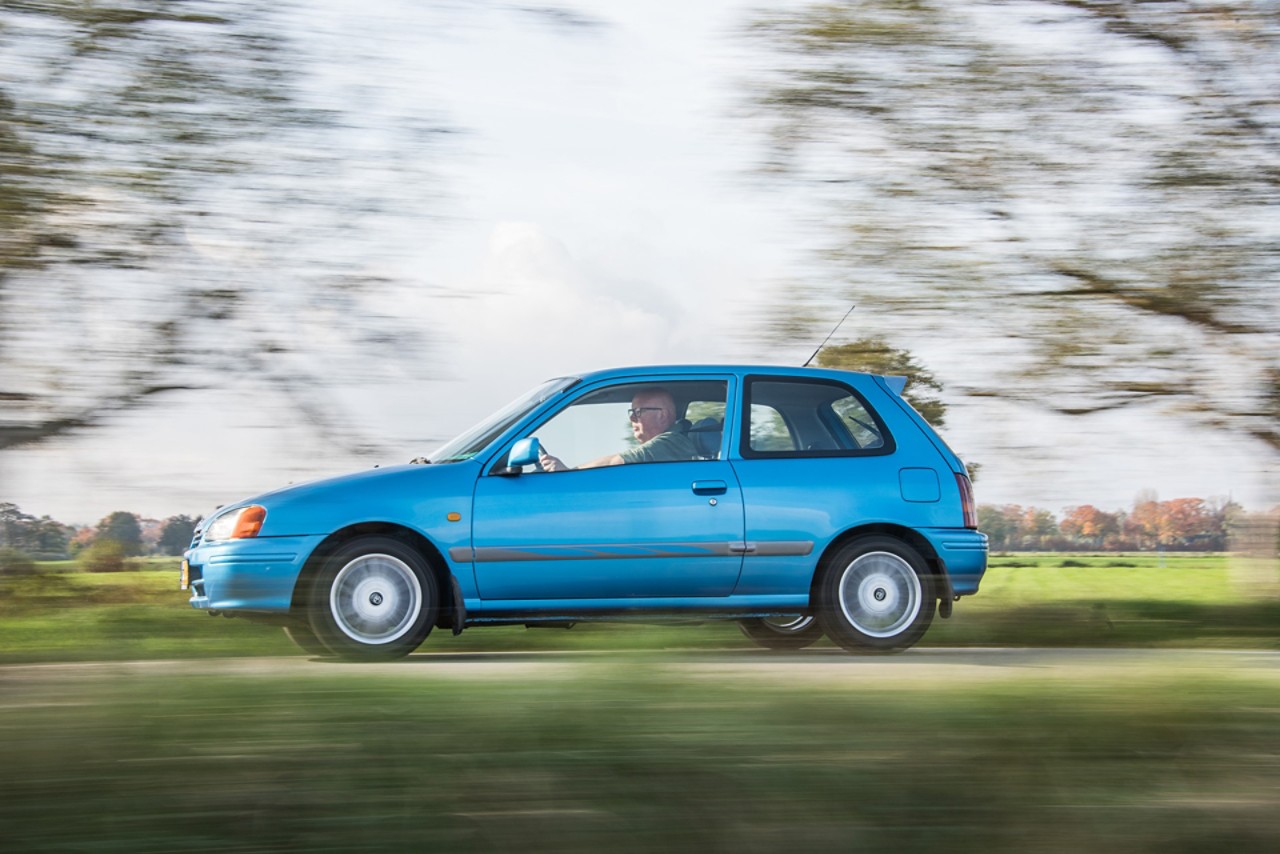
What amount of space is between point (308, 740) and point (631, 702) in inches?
22.6

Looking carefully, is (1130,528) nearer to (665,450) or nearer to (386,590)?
(665,450)

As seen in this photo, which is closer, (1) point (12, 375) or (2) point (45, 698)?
(2) point (45, 698)

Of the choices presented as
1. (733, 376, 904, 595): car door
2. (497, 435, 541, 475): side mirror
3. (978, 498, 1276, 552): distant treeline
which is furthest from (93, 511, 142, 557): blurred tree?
(733, 376, 904, 595): car door

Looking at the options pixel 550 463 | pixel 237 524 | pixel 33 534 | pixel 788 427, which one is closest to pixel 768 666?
pixel 33 534

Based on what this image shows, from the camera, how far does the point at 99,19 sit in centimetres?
423

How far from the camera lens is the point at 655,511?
24.2 ft

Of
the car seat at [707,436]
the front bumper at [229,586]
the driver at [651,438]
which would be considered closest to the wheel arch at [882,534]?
the car seat at [707,436]

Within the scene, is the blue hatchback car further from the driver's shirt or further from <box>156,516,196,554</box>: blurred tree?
<box>156,516,196,554</box>: blurred tree

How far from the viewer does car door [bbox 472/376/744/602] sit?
7.30 m

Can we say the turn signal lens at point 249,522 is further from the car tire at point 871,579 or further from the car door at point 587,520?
the car tire at point 871,579

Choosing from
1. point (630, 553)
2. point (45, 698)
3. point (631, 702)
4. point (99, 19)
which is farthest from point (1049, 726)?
point (630, 553)

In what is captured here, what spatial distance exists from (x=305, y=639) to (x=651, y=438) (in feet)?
15.3

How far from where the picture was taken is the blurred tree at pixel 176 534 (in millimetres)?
3496

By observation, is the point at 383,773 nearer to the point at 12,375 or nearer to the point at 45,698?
the point at 45,698
